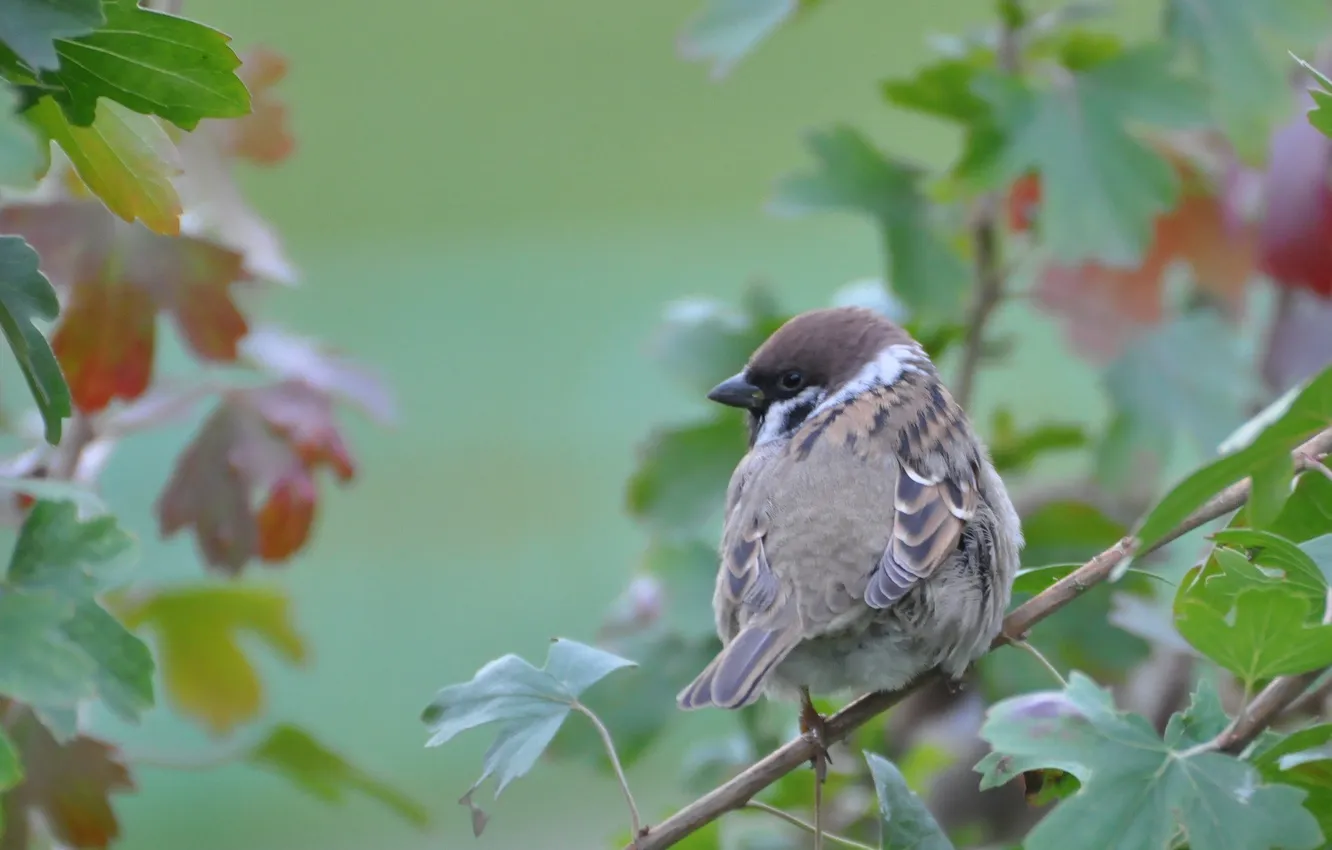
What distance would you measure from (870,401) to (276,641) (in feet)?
2.97

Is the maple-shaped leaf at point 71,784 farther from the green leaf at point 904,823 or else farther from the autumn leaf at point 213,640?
the green leaf at point 904,823

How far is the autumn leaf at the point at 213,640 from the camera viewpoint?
A: 6.99 ft

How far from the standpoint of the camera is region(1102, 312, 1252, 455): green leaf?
2314mm

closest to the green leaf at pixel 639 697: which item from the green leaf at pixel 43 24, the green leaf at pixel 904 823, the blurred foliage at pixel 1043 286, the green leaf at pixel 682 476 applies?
the blurred foliage at pixel 1043 286

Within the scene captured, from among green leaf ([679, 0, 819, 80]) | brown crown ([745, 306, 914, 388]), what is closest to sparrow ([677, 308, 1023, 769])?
brown crown ([745, 306, 914, 388])

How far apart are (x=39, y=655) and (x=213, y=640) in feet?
3.61

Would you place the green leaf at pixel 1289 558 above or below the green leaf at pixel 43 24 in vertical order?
below

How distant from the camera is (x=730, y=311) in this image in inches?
95.3

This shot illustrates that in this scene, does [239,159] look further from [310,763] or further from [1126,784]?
[1126,784]

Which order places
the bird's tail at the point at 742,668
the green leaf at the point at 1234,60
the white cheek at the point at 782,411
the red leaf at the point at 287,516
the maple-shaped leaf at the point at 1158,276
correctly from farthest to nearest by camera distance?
the maple-shaped leaf at the point at 1158,276 → the green leaf at the point at 1234,60 → the white cheek at the point at 782,411 → the red leaf at the point at 287,516 → the bird's tail at the point at 742,668

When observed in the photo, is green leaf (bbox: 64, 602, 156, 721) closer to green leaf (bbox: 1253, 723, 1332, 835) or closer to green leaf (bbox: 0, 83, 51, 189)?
green leaf (bbox: 0, 83, 51, 189)

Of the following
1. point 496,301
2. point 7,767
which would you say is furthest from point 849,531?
point 496,301

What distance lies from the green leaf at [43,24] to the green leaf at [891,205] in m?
1.40

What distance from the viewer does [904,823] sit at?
1.20 m
